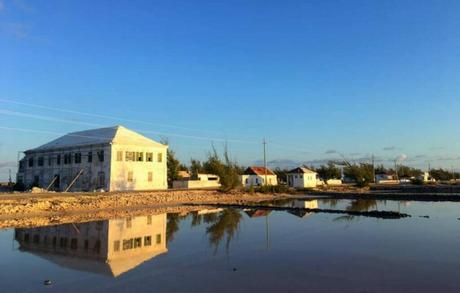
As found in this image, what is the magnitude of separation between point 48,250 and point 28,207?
13010 millimetres

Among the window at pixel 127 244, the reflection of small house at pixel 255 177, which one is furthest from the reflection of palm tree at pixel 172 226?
the reflection of small house at pixel 255 177

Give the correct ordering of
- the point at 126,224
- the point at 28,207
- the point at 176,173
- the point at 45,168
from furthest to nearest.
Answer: the point at 176,173
the point at 45,168
the point at 28,207
the point at 126,224

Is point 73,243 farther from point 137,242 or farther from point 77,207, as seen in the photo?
point 77,207

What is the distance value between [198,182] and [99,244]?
4079 centimetres

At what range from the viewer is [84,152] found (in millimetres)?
46000

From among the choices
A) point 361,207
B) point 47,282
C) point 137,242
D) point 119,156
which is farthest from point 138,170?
point 47,282

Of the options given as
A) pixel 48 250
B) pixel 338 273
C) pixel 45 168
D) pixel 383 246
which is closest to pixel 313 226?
pixel 383 246

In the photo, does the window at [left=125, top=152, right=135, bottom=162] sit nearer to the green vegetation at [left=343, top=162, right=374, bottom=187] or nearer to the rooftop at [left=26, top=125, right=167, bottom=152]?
the rooftop at [left=26, top=125, right=167, bottom=152]

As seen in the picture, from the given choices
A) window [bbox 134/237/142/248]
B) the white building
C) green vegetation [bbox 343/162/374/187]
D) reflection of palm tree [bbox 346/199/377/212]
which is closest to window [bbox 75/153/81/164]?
the white building

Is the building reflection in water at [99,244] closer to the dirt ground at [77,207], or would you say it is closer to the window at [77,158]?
the dirt ground at [77,207]

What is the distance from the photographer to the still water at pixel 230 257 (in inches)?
386

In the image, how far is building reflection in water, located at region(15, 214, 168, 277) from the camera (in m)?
12.4

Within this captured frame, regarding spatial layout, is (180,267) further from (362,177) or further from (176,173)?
(362,177)

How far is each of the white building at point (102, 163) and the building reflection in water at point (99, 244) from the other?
22.6 m
